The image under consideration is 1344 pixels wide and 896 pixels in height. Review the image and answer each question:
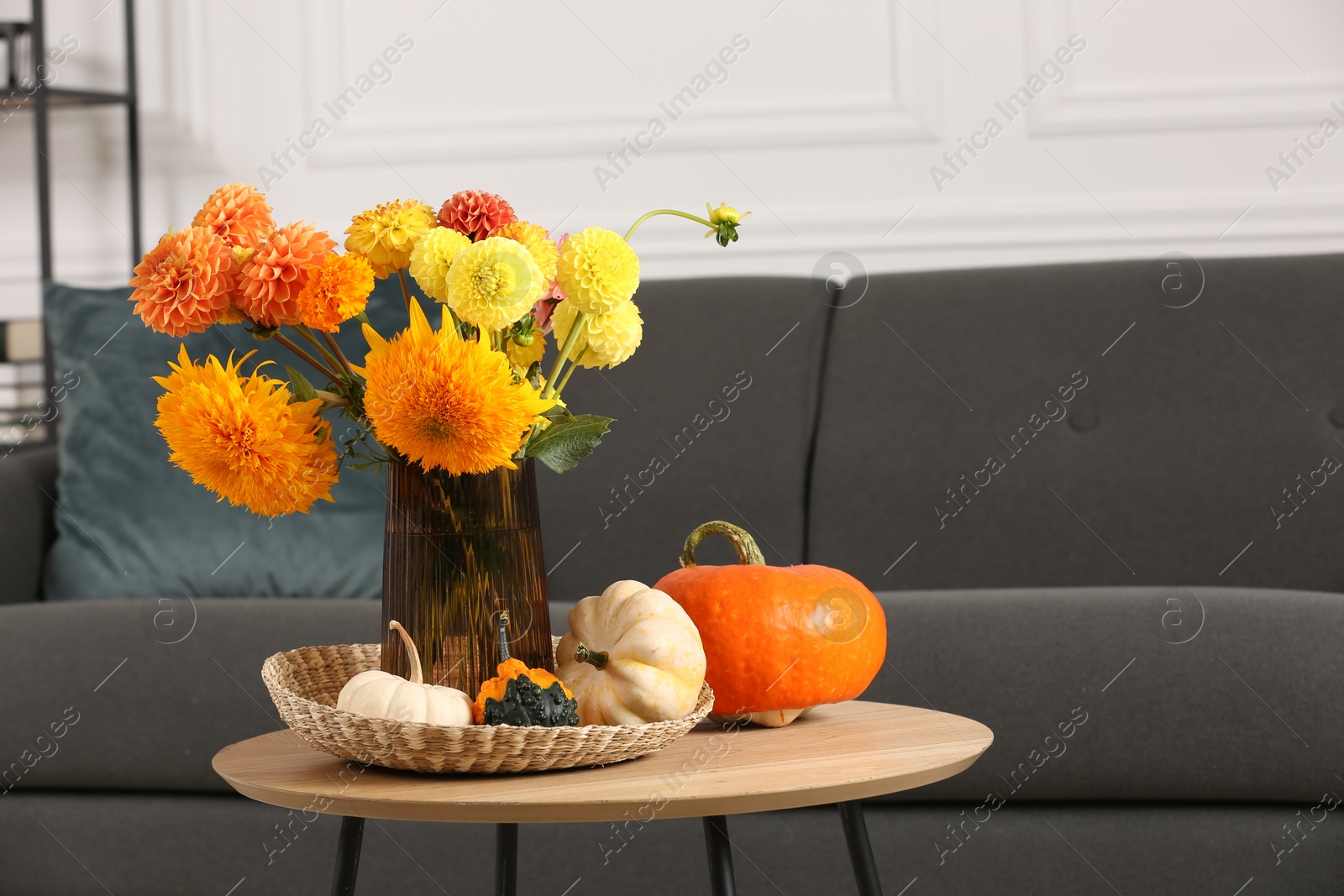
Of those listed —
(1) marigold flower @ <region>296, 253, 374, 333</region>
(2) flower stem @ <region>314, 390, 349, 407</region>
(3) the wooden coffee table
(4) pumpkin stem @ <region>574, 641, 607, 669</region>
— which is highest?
(1) marigold flower @ <region>296, 253, 374, 333</region>

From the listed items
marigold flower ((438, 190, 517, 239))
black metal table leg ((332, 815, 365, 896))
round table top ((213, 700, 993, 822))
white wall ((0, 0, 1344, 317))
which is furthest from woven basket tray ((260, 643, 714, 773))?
white wall ((0, 0, 1344, 317))

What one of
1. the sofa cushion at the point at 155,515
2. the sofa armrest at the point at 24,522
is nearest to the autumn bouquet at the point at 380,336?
the sofa cushion at the point at 155,515

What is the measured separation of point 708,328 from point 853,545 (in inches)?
16.4

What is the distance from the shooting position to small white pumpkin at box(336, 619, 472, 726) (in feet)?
2.43

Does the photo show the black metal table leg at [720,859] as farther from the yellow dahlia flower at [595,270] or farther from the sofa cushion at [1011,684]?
the sofa cushion at [1011,684]

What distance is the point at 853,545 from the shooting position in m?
1.78

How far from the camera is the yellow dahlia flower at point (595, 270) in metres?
0.81

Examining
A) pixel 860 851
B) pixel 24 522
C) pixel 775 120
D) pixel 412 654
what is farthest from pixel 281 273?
pixel 775 120

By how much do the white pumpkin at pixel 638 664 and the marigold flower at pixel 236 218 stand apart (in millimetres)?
357

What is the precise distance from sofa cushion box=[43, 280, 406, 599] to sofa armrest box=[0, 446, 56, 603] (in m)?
0.03

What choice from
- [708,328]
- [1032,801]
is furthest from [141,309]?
[708,328]

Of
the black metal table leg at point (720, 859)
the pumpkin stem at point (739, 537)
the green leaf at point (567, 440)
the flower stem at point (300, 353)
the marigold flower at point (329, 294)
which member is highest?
the marigold flower at point (329, 294)

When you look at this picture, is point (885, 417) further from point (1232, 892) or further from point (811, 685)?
point (811, 685)

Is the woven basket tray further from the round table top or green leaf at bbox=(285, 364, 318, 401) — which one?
green leaf at bbox=(285, 364, 318, 401)
